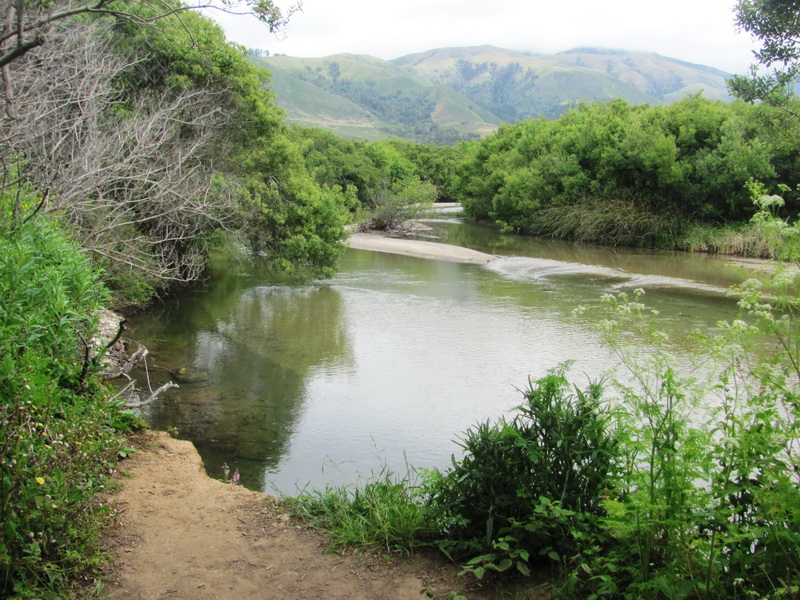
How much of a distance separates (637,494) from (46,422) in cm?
394

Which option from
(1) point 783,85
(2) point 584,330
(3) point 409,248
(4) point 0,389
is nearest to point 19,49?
(4) point 0,389

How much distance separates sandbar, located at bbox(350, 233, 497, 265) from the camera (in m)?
27.6

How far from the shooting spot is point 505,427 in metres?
4.86

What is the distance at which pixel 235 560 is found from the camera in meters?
4.77

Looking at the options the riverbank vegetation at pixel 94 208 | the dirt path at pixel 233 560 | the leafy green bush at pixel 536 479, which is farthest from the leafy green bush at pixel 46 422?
the leafy green bush at pixel 536 479

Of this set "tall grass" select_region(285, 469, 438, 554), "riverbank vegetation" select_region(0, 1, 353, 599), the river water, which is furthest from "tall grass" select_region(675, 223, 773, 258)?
"tall grass" select_region(285, 469, 438, 554)

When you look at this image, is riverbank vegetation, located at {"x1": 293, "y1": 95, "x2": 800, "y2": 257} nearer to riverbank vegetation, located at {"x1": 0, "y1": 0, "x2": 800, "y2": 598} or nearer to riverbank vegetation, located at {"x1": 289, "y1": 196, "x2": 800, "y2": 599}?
riverbank vegetation, located at {"x1": 0, "y1": 0, "x2": 800, "y2": 598}

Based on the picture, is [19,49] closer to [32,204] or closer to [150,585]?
[150,585]

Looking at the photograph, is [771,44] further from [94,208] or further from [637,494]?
[94,208]

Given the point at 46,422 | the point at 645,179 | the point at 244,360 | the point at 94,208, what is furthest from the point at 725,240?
the point at 46,422

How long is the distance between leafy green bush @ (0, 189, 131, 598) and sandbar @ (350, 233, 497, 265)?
21.0m

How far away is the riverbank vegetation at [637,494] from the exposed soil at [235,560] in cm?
21

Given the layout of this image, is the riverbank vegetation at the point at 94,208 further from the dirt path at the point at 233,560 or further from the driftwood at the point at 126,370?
the dirt path at the point at 233,560

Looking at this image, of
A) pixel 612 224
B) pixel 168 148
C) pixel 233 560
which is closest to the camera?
pixel 233 560
